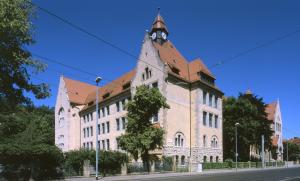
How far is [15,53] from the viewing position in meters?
16.6

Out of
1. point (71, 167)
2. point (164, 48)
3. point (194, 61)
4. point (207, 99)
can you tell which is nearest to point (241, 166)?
point (207, 99)

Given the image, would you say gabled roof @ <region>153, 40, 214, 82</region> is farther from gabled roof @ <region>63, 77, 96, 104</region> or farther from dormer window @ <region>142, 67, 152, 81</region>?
gabled roof @ <region>63, 77, 96, 104</region>

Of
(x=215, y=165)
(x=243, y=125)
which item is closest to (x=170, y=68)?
(x=215, y=165)

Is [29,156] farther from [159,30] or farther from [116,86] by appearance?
[116,86]

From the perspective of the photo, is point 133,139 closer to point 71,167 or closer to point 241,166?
point 71,167

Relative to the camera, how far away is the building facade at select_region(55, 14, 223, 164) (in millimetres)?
51781

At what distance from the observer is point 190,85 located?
55.4 meters

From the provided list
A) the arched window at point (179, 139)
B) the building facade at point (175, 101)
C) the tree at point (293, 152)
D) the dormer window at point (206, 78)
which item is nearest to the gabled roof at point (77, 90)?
the building facade at point (175, 101)

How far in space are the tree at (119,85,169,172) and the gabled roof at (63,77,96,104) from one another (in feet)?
128

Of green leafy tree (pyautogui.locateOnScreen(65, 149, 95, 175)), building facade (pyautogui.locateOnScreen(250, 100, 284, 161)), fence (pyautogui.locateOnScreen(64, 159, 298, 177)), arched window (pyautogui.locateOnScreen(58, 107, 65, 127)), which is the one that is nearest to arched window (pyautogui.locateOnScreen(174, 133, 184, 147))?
fence (pyautogui.locateOnScreen(64, 159, 298, 177))

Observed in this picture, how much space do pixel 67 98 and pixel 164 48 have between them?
27463mm

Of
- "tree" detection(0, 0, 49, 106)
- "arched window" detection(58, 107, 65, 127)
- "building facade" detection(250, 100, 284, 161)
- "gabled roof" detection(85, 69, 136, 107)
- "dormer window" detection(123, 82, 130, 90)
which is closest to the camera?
"tree" detection(0, 0, 49, 106)

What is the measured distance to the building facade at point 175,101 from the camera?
5178cm

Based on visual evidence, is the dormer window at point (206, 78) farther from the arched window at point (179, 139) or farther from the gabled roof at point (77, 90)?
the gabled roof at point (77, 90)
